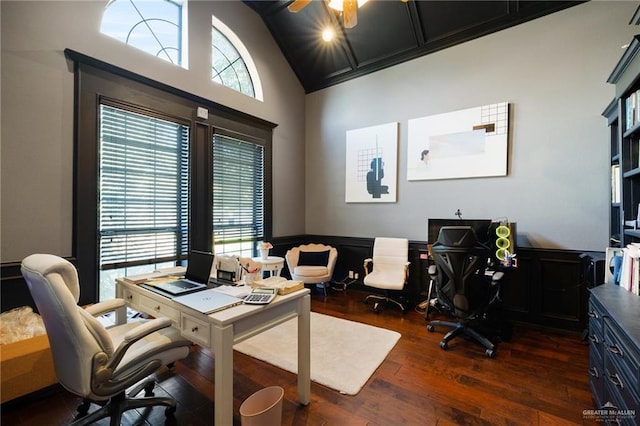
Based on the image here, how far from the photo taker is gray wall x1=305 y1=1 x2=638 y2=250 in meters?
2.91

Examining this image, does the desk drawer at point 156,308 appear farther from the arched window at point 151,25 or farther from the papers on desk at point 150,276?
the arched window at point 151,25

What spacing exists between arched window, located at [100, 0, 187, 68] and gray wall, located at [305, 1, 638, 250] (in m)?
2.91

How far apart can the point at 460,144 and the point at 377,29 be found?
82.7 inches

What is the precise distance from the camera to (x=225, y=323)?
1.40 m

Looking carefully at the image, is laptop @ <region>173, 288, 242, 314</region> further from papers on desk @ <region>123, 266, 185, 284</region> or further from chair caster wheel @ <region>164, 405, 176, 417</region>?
chair caster wheel @ <region>164, 405, 176, 417</region>

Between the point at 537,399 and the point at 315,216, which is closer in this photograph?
the point at 537,399

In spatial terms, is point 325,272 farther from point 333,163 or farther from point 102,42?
point 102,42

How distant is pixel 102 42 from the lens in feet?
8.82

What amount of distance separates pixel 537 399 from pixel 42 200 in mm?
4234

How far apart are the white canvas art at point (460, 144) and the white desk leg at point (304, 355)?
2.84m

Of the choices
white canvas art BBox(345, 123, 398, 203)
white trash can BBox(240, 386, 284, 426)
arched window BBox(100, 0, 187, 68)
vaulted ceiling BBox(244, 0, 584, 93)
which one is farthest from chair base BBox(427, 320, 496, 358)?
arched window BBox(100, 0, 187, 68)

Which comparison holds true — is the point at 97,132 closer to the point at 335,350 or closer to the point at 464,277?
the point at 335,350

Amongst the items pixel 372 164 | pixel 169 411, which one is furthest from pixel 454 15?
pixel 169 411

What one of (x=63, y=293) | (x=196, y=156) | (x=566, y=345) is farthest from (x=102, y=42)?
(x=566, y=345)
